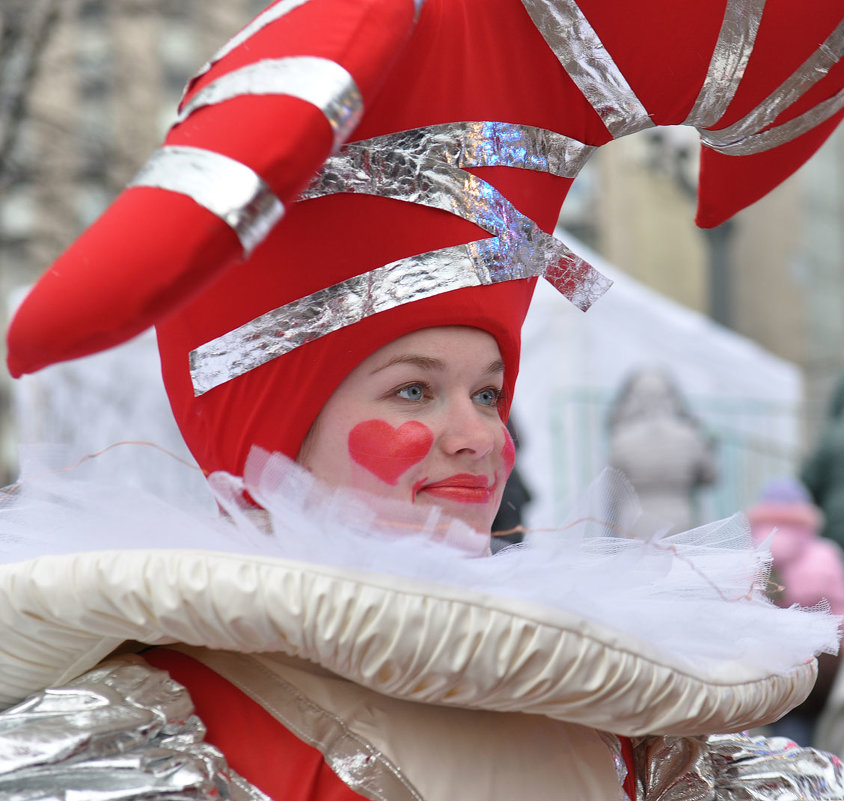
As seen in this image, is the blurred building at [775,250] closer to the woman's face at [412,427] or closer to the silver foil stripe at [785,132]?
the silver foil stripe at [785,132]

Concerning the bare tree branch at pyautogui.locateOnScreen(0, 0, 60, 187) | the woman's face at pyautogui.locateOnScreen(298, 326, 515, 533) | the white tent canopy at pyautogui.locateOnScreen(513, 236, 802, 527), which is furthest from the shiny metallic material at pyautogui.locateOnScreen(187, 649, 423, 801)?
the bare tree branch at pyautogui.locateOnScreen(0, 0, 60, 187)

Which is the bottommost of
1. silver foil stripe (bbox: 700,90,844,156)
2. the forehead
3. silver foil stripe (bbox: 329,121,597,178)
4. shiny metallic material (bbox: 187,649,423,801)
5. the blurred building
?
shiny metallic material (bbox: 187,649,423,801)

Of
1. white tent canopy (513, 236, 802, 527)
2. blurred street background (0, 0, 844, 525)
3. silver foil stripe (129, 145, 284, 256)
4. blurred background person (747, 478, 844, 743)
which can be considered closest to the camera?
silver foil stripe (129, 145, 284, 256)

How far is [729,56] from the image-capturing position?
1456mm

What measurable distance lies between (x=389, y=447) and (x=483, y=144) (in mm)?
357

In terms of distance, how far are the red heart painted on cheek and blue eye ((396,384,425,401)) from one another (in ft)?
0.11

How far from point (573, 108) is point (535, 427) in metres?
4.25

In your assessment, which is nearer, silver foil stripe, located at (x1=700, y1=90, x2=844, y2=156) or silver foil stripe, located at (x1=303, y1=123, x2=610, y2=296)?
silver foil stripe, located at (x1=303, y1=123, x2=610, y2=296)

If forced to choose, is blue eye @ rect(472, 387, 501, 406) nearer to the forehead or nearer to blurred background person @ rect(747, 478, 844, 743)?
the forehead

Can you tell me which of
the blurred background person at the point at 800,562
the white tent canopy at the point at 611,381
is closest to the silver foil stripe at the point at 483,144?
the blurred background person at the point at 800,562

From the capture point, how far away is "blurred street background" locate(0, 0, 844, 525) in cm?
564

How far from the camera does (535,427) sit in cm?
571

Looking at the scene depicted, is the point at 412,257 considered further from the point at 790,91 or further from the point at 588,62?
the point at 790,91

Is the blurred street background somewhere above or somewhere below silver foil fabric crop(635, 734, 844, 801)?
above
